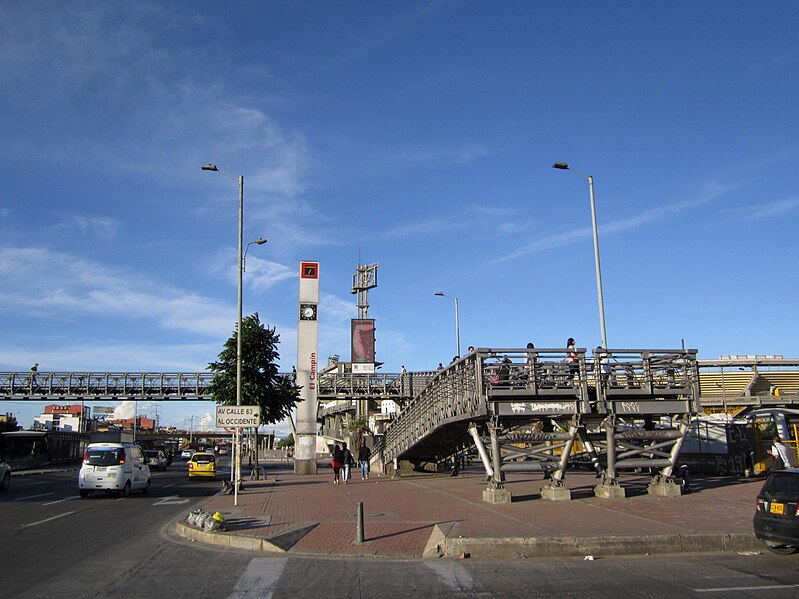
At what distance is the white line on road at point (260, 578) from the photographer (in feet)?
27.5

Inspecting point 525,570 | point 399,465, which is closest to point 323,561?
point 525,570

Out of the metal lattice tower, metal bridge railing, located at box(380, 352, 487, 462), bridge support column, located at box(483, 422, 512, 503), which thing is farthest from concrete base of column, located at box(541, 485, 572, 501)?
the metal lattice tower

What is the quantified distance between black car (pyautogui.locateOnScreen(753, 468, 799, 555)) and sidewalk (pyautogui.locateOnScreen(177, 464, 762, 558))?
94cm

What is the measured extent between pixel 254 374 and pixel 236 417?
41.1ft

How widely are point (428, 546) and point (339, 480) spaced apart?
1832cm

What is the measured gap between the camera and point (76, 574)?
9633mm

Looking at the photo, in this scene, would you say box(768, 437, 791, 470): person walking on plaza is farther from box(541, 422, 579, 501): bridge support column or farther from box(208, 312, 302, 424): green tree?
box(208, 312, 302, 424): green tree

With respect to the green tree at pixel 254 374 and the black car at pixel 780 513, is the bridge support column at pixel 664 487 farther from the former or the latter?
the green tree at pixel 254 374

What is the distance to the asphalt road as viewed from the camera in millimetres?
8422

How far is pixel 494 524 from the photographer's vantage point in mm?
13188

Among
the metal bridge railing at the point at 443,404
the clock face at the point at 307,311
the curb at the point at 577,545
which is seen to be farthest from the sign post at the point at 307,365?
the curb at the point at 577,545

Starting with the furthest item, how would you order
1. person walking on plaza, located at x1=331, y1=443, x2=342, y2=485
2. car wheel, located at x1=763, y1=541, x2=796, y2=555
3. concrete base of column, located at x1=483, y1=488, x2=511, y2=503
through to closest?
person walking on plaza, located at x1=331, y1=443, x2=342, y2=485, concrete base of column, located at x1=483, y1=488, x2=511, y2=503, car wheel, located at x1=763, y1=541, x2=796, y2=555

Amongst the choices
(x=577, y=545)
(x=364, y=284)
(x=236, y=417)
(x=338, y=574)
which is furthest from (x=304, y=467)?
(x=364, y=284)

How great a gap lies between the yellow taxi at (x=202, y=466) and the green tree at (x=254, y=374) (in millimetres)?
4549
